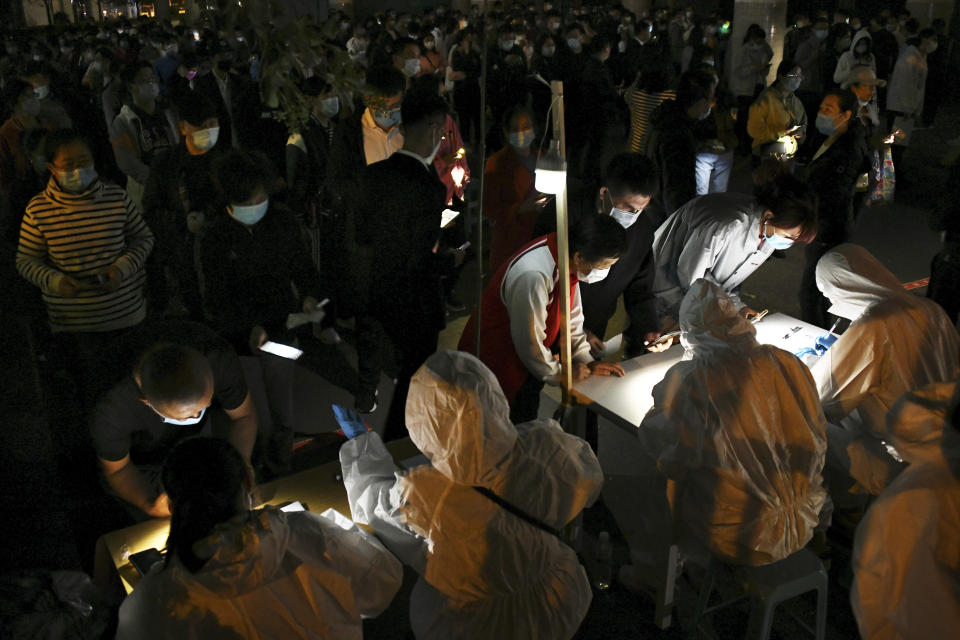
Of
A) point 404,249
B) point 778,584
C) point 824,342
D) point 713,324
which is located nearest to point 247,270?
point 404,249

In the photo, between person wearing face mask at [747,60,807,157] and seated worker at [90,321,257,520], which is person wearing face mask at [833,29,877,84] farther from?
seated worker at [90,321,257,520]

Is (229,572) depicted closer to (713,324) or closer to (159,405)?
(159,405)

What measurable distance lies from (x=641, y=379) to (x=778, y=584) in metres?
1.10

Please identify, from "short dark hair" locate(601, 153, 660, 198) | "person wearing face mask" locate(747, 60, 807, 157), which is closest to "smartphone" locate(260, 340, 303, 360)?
"short dark hair" locate(601, 153, 660, 198)

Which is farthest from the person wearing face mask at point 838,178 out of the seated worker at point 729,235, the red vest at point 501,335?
the red vest at point 501,335

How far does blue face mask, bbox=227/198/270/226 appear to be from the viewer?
3191 millimetres

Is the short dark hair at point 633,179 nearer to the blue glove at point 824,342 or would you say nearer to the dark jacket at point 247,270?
the blue glove at point 824,342

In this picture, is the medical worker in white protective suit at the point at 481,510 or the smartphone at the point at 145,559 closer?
the medical worker in white protective suit at the point at 481,510

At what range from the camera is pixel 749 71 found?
12000 mm

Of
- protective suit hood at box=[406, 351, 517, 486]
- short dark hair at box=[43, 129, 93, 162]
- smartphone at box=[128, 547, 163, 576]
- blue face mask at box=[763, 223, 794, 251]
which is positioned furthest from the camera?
blue face mask at box=[763, 223, 794, 251]

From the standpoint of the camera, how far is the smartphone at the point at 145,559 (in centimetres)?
231

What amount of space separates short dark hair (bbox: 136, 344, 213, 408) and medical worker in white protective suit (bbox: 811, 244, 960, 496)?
2357 mm

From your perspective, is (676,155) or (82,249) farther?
(676,155)

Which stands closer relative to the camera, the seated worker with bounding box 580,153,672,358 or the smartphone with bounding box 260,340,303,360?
the smartphone with bounding box 260,340,303,360
